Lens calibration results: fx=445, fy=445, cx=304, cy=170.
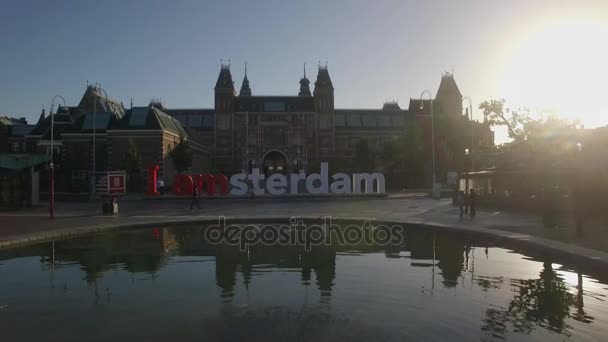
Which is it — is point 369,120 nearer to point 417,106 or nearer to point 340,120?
point 340,120

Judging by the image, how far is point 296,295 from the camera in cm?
920

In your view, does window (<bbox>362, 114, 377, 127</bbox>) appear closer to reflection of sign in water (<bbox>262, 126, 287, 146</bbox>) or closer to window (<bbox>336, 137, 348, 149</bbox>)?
window (<bbox>336, 137, 348, 149</bbox>)

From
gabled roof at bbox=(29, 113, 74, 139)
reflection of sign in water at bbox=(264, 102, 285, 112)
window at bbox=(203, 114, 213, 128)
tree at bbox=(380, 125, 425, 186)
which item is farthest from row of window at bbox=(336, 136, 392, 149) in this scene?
gabled roof at bbox=(29, 113, 74, 139)

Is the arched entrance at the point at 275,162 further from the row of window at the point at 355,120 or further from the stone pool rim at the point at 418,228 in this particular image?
the stone pool rim at the point at 418,228

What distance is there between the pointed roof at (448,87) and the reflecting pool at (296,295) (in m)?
70.5

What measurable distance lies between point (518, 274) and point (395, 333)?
18.0ft

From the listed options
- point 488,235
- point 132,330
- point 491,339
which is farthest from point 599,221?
point 132,330

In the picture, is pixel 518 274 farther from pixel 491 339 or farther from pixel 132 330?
pixel 132 330

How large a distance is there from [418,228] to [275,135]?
224ft

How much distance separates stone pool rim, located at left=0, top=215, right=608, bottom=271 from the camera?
12070mm

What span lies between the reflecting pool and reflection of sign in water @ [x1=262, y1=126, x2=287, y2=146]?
233 ft

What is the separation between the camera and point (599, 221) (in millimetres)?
20297

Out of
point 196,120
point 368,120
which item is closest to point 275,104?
point 196,120

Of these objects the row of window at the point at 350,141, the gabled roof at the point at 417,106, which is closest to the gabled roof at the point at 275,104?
the row of window at the point at 350,141
